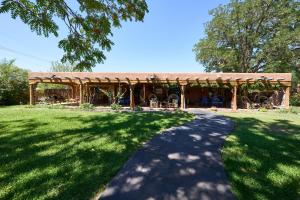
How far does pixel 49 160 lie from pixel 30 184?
3.40 ft

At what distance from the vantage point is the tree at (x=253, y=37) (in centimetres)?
2334

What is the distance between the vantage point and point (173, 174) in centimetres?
388

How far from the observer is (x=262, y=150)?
5.46m

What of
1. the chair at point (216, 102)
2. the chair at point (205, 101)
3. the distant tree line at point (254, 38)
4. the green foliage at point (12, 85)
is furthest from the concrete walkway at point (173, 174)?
the distant tree line at point (254, 38)

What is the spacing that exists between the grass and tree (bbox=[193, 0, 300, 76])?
73.7 feet

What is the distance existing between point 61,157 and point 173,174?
8.17ft

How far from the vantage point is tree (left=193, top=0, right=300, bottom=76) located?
76.6ft

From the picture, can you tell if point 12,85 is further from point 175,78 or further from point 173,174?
point 173,174

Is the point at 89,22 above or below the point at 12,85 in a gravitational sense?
above

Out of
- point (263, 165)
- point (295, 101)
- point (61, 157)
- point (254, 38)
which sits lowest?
point (263, 165)

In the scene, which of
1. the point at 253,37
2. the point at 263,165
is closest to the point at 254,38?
the point at 253,37

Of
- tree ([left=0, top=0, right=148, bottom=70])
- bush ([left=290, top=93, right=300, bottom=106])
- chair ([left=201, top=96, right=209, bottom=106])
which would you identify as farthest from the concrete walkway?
bush ([left=290, top=93, right=300, bottom=106])

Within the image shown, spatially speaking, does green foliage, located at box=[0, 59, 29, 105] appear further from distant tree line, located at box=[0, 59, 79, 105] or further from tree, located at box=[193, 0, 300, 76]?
tree, located at box=[193, 0, 300, 76]

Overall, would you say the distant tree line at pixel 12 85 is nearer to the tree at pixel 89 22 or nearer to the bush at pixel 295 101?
the tree at pixel 89 22
